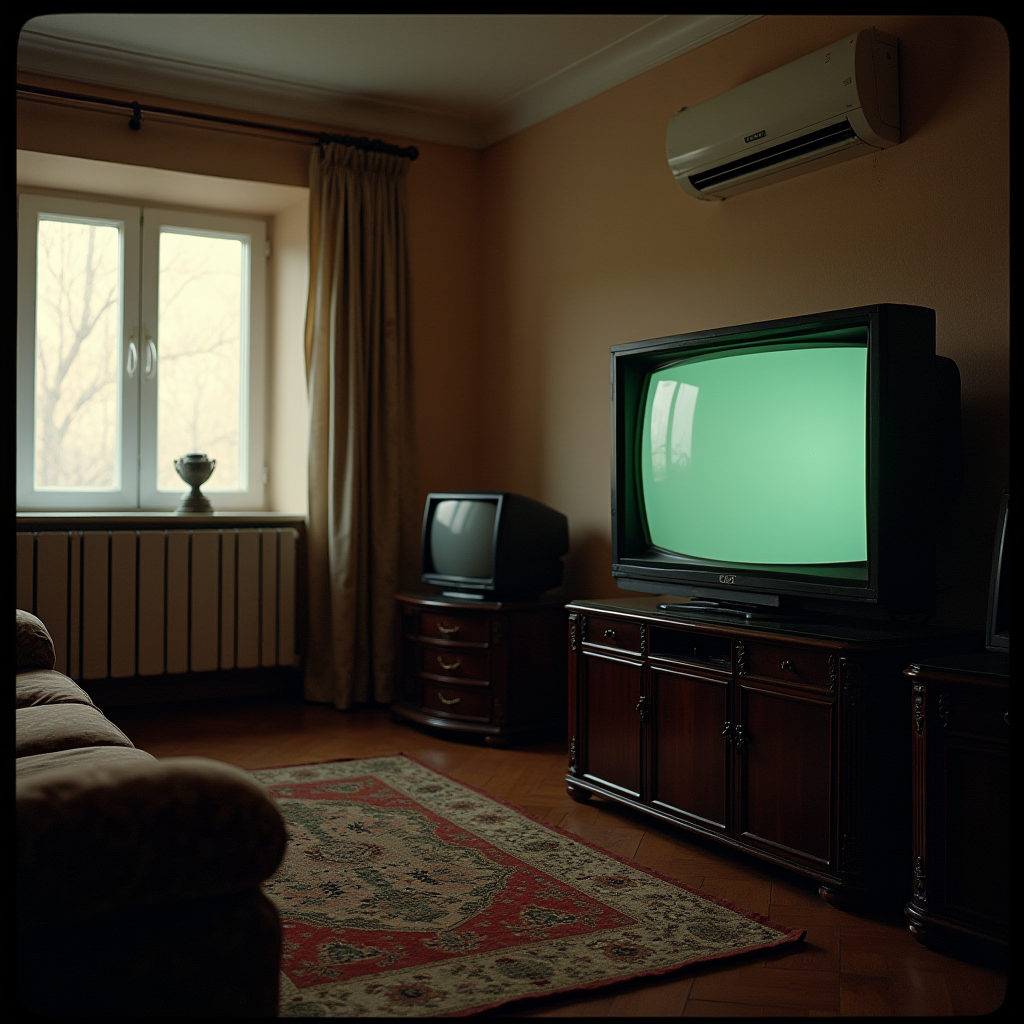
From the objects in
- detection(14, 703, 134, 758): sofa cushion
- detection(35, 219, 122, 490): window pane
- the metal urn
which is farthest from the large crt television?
detection(35, 219, 122, 490): window pane

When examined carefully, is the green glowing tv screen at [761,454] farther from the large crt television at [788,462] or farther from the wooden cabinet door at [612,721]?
the wooden cabinet door at [612,721]

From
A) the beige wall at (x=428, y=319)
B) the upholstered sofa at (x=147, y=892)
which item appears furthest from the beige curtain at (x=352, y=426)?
the upholstered sofa at (x=147, y=892)

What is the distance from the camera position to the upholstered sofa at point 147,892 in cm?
110

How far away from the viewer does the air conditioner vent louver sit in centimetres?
283

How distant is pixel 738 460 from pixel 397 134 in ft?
8.75

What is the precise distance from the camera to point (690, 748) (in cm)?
268

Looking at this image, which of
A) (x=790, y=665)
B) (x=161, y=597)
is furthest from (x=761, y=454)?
(x=161, y=597)

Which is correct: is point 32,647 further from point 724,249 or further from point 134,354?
point 724,249

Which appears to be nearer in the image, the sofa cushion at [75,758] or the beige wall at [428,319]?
the sofa cushion at [75,758]

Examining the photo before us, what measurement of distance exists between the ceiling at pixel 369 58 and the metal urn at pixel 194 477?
149 cm

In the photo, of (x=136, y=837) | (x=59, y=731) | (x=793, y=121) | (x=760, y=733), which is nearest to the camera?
(x=136, y=837)

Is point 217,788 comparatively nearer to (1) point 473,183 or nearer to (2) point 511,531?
(2) point 511,531

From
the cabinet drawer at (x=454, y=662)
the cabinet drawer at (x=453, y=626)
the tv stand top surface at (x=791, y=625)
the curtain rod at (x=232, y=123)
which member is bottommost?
the cabinet drawer at (x=454, y=662)

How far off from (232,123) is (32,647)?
2.48m
